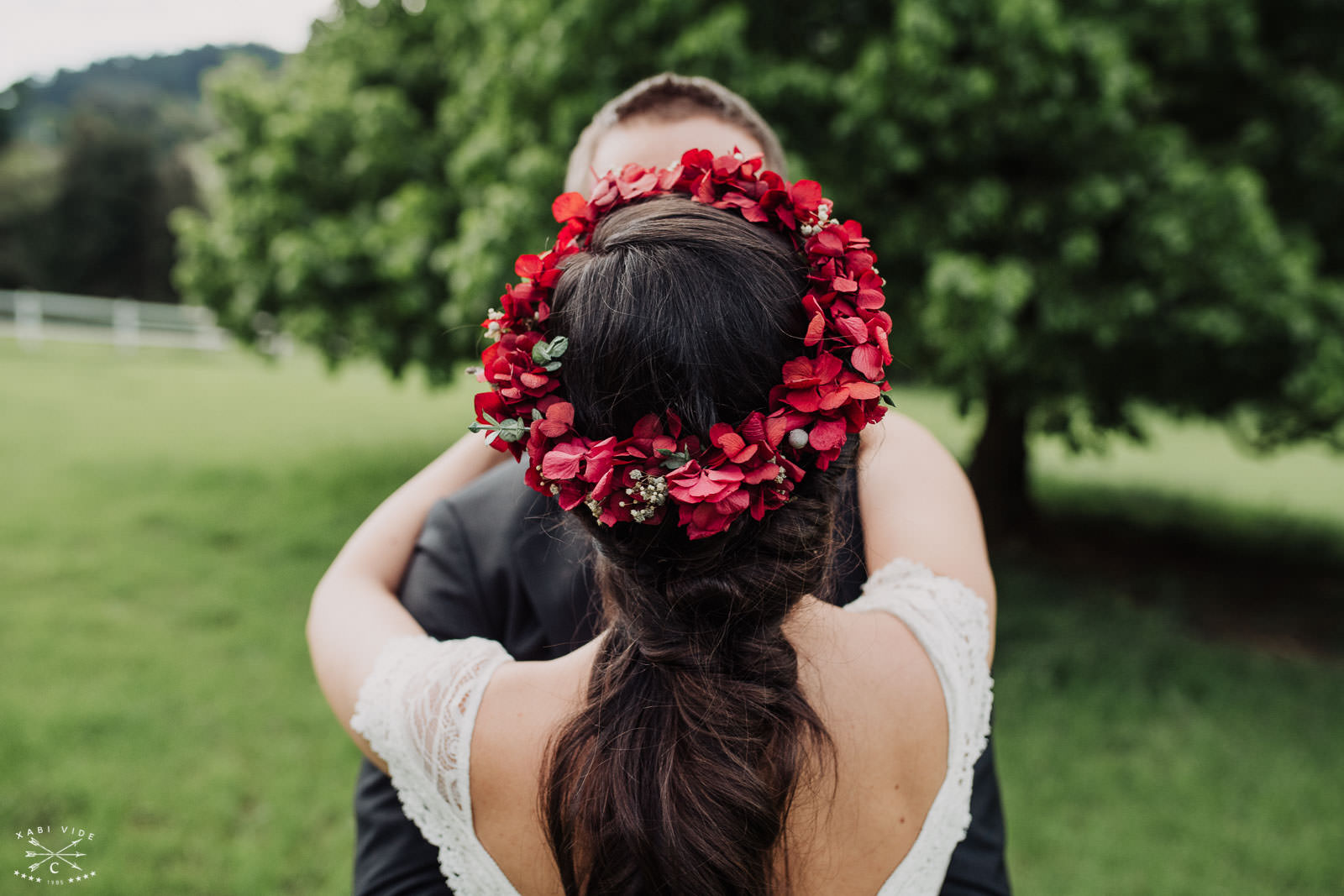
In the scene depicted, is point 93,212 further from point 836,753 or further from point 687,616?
point 836,753

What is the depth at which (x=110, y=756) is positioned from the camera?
4238 mm

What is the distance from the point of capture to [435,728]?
134 cm

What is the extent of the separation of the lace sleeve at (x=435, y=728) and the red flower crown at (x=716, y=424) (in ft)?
1.15

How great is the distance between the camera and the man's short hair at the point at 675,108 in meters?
2.32

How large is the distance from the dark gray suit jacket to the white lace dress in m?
0.33

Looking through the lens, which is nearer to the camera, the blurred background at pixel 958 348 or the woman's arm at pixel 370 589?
the woman's arm at pixel 370 589

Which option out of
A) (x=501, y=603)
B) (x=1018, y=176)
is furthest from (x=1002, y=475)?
(x=501, y=603)

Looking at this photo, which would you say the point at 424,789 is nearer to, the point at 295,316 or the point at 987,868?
the point at 987,868

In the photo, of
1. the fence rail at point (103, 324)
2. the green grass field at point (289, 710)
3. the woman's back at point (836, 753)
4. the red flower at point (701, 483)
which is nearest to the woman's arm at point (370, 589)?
the woman's back at point (836, 753)

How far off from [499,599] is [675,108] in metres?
1.41

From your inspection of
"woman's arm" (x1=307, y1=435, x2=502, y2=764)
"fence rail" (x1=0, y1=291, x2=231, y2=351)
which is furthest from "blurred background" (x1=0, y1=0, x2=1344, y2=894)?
"fence rail" (x1=0, y1=291, x2=231, y2=351)

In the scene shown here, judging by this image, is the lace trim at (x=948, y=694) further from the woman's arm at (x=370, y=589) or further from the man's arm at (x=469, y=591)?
A: the woman's arm at (x=370, y=589)

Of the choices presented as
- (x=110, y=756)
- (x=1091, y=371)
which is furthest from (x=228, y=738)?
(x=1091, y=371)

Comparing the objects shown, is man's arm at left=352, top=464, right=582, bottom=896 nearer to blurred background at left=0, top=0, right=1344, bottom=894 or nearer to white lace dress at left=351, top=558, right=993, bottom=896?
white lace dress at left=351, top=558, right=993, bottom=896
